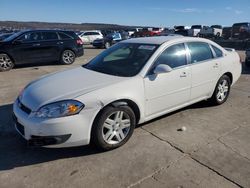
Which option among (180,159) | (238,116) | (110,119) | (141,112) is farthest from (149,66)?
(238,116)

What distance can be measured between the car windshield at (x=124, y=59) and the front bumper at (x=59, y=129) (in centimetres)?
106

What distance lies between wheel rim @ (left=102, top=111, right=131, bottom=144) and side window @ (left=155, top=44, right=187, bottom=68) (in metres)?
1.09

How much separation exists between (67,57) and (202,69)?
844 cm

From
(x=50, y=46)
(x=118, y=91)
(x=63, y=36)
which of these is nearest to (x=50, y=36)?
(x=50, y=46)

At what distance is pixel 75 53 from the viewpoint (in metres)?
12.6

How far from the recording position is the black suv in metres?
10.7

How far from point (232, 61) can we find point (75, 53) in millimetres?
8212

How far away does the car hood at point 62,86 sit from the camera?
3.58m

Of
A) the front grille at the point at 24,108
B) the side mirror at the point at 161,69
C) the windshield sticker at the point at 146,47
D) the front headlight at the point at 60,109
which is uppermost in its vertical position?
the windshield sticker at the point at 146,47

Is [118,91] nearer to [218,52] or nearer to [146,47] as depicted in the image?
[146,47]

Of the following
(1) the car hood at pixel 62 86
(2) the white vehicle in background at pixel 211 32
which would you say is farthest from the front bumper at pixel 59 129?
(2) the white vehicle in background at pixel 211 32

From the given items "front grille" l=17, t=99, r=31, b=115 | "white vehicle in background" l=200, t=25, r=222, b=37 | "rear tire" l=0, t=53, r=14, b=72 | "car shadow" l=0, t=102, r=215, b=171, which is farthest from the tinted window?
"white vehicle in background" l=200, t=25, r=222, b=37

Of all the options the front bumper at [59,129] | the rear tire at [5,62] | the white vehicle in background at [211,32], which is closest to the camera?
the front bumper at [59,129]

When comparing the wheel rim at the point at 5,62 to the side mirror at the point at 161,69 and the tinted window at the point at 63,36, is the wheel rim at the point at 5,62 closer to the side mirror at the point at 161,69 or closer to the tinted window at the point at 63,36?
the tinted window at the point at 63,36
